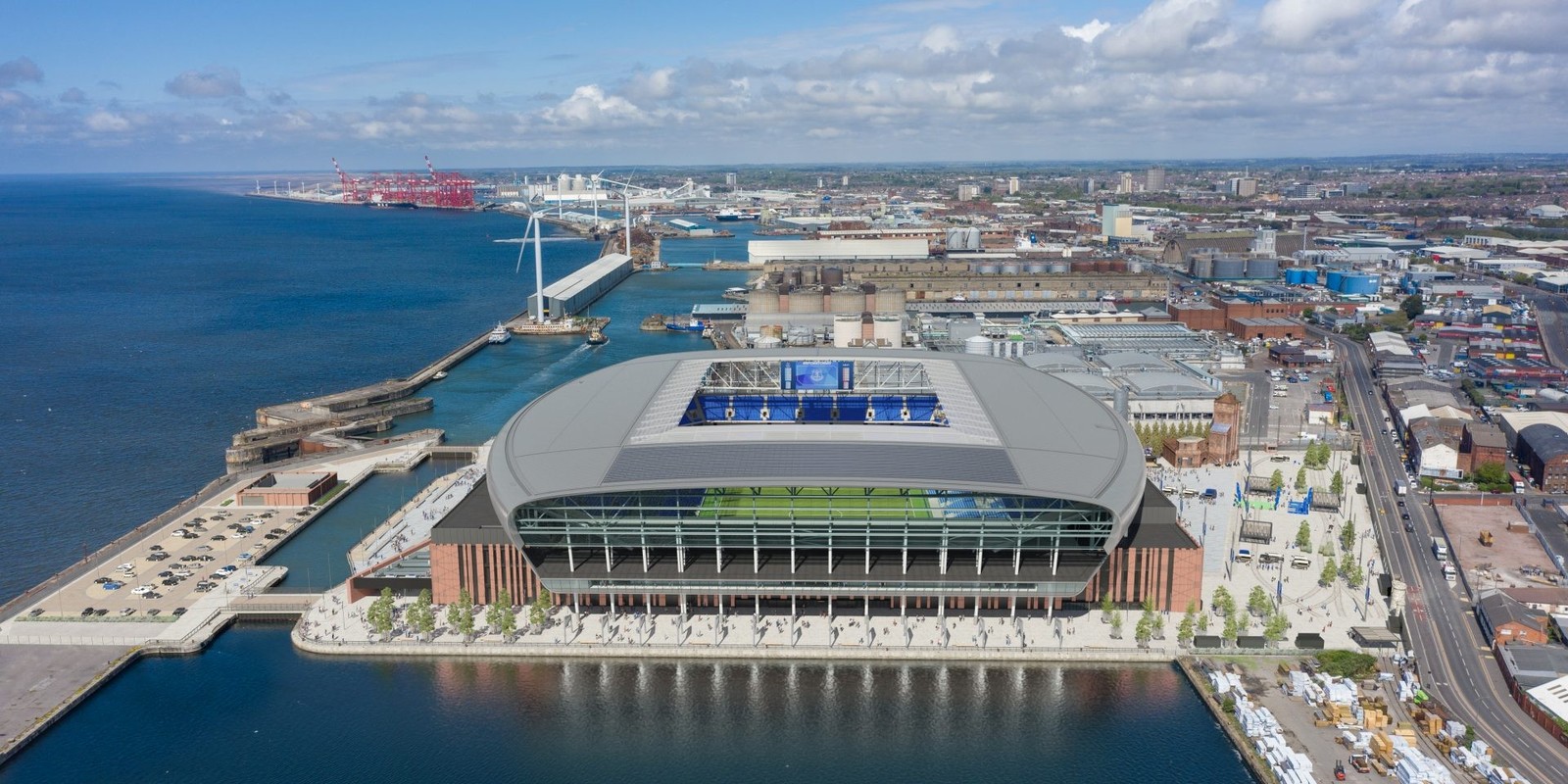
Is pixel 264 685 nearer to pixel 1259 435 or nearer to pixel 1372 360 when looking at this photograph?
pixel 1259 435

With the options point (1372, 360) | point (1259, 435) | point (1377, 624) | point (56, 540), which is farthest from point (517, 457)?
point (1372, 360)

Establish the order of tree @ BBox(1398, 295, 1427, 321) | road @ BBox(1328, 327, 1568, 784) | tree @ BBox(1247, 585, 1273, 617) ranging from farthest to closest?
tree @ BBox(1398, 295, 1427, 321), tree @ BBox(1247, 585, 1273, 617), road @ BBox(1328, 327, 1568, 784)

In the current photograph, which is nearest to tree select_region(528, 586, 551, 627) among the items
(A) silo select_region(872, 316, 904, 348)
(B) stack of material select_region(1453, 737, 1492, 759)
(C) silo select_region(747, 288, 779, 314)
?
(B) stack of material select_region(1453, 737, 1492, 759)

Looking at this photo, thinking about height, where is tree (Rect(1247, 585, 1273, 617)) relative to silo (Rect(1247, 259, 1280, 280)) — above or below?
below

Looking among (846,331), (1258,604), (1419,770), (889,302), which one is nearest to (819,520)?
(1258,604)

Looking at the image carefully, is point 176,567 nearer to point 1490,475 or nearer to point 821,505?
point 821,505

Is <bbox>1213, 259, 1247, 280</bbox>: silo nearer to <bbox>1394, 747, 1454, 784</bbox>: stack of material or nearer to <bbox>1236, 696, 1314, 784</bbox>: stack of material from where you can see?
<bbox>1236, 696, 1314, 784</bbox>: stack of material

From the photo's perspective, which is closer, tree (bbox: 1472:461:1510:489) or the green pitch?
the green pitch
